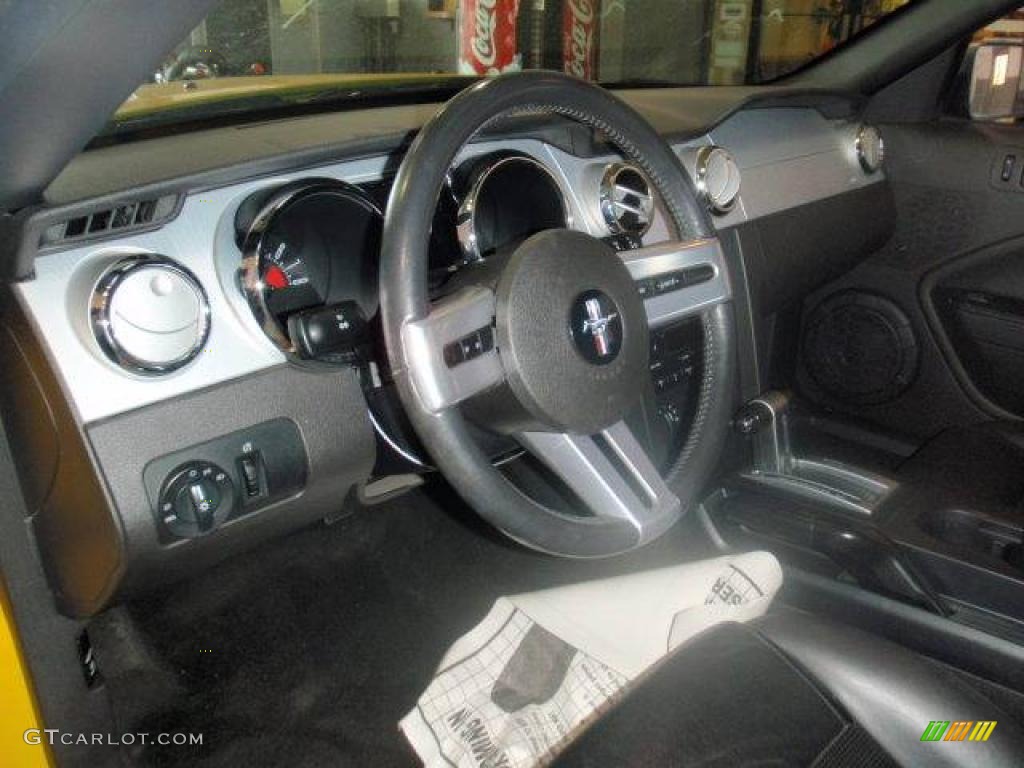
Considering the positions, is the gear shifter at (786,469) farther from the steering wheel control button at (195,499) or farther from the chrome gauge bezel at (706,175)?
the steering wheel control button at (195,499)

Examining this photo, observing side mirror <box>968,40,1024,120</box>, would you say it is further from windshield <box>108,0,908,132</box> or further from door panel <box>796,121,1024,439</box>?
windshield <box>108,0,908,132</box>

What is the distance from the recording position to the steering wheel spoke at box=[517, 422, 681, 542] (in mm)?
975

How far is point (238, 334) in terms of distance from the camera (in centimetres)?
107

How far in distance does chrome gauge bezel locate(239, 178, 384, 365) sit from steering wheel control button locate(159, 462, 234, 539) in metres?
0.17

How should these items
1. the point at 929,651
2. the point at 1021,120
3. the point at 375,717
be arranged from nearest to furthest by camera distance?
the point at 929,651
the point at 375,717
the point at 1021,120

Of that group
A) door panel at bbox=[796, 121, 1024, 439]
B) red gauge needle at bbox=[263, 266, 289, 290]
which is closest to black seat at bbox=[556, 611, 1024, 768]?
red gauge needle at bbox=[263, 266, 289, 290]

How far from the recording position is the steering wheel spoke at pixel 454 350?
2.59ft

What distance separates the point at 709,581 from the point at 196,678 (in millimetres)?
863

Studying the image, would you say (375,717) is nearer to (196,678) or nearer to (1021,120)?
(196,678)

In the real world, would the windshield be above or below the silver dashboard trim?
above

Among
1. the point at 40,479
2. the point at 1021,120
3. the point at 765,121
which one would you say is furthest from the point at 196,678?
the point at 1021,120

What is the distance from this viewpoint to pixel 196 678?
1528 millimetres

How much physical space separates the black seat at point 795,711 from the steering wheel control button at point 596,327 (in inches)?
13.2

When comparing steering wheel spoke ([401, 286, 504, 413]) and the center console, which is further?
the center console
